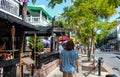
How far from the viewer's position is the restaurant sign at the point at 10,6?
73.9 feet

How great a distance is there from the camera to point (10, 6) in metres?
24.4

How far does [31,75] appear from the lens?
44.3ft

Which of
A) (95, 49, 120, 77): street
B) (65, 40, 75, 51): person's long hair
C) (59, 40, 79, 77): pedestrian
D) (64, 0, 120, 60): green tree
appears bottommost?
(95, 49, 120, 77): street

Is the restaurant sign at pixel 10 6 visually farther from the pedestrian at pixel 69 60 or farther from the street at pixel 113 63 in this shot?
the pedestrian at pixel 69 60

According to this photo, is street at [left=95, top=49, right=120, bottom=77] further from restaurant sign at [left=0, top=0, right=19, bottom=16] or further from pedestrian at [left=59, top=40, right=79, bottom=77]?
pedestrian at [left=59, top=40, right=79, bottom=77]

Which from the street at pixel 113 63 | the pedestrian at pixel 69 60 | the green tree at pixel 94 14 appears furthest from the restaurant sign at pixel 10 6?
the pedestrian at pixel 69 60

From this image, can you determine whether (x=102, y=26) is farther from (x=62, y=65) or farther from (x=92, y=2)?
(x=62, y=65)

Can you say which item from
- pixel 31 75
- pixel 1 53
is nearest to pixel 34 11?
pixel 1 53

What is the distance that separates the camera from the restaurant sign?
2253 cm

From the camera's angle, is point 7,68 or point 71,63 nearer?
point 7,68

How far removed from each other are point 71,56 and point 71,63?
7.8 inches

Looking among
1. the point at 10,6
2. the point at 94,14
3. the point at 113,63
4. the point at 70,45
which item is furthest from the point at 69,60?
Result: the point at 113,63

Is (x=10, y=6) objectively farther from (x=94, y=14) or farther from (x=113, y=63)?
(x=113, y=63)

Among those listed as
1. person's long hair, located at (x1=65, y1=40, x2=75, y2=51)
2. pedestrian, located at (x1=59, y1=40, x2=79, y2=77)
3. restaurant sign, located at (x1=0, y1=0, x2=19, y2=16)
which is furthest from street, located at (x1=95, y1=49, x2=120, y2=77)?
person's long hair, located at (x1=65, y1=40, x2=75, y2=51)
